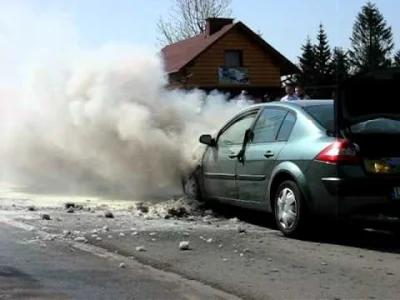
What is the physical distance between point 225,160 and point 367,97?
2.18 m

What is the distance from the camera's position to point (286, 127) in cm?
850

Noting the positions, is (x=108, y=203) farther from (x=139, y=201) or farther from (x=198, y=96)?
(x=198, y=96)

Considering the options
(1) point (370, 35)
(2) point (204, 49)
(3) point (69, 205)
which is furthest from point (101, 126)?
(1) point (370, 35)

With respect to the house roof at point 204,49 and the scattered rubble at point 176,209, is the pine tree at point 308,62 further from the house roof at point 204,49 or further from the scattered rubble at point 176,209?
the scattered rubble at point 176,209

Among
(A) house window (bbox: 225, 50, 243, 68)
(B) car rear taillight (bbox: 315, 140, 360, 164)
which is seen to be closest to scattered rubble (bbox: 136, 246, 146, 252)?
(B) car rear taillight (bbox: 315, 140, 360, 164)

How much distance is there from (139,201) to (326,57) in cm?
5421

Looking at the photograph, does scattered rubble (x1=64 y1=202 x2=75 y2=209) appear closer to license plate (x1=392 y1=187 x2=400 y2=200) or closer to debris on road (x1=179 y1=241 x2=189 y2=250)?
debris on road (x1=179 y1=241 x2=189 y2=250)

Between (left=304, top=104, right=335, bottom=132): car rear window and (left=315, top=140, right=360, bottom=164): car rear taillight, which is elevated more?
(left=304, top=104, right=335, bottom=132): car rear window

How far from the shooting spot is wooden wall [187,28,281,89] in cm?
3825

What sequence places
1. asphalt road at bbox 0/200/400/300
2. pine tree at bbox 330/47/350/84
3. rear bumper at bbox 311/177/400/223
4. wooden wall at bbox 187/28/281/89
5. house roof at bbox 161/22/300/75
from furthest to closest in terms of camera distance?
wooden wall at bbox 187/28/281/89
house roof at bbox 161/22/300/75
pine tree at bbox 330/47/350/84
rear bumper at bbox 311/177/400/223
asphalt road at bbox 0/200/400/300

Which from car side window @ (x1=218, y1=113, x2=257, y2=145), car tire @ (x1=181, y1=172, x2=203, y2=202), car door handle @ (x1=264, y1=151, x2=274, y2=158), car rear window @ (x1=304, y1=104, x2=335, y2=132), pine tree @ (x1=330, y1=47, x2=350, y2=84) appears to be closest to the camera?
car rear window @ (x1=304, y1=104, x2=335, y2=132)

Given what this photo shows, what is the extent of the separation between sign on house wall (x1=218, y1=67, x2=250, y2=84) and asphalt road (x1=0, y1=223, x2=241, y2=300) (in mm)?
31249

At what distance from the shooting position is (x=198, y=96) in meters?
13.0

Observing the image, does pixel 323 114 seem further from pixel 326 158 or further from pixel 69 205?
pixel 69 205
